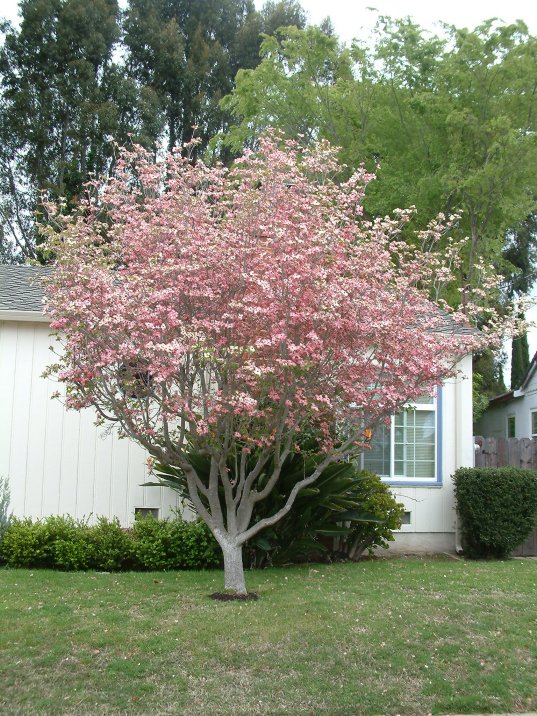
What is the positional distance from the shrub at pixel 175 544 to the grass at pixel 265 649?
3.15 feet

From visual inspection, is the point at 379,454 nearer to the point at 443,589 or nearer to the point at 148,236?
the point at 443,589

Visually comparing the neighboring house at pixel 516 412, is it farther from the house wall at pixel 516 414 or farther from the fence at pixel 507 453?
the fence at pixel 507 453

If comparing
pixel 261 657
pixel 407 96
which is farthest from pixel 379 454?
pixel 407 96

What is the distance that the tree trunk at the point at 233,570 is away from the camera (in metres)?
7.26

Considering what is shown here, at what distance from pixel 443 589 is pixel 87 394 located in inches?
169

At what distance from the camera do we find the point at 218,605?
6824mm

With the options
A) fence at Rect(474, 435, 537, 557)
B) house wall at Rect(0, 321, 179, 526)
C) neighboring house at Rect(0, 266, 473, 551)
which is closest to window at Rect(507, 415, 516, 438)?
fence at Rect(474, 435, 537, 557)

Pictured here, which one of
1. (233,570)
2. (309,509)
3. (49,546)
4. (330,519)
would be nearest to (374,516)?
(330,519)

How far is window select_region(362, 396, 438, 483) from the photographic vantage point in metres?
11.0

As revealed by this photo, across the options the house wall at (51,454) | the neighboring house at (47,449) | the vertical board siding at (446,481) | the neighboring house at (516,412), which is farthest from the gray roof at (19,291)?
the neighboring house at (516,412)

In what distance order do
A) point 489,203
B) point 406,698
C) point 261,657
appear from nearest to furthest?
point 406,698 → point 261,657 → point 489,203

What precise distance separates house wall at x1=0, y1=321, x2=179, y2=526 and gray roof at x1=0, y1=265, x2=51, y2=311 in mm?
264

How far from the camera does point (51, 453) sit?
33.0ft

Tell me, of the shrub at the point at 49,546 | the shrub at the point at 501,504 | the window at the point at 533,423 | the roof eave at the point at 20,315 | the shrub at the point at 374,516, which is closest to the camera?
the shrub at the point at 49,546
